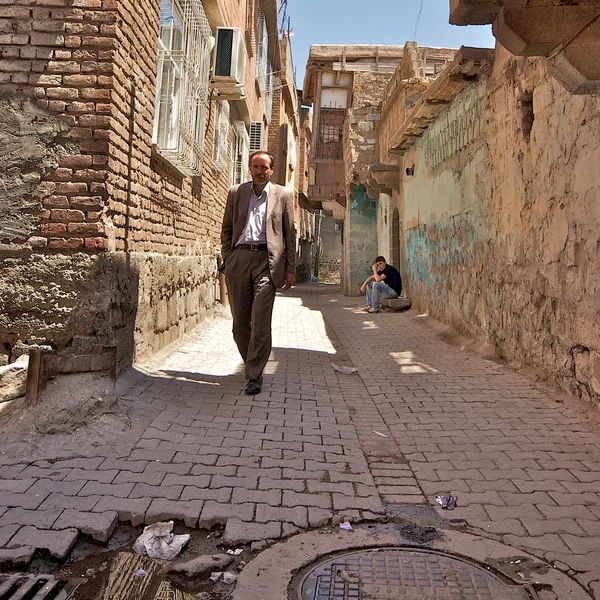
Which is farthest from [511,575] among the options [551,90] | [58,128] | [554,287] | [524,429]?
[551,90]

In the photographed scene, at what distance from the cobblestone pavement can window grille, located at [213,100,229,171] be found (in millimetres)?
4808

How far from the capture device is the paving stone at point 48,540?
7.22 feet

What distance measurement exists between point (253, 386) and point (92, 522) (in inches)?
88.5

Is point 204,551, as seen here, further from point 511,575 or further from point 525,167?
point 525,167

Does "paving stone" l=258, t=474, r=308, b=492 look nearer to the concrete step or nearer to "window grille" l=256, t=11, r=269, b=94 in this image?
the concrete step

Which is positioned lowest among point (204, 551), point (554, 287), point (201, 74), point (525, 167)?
point (204, 551)

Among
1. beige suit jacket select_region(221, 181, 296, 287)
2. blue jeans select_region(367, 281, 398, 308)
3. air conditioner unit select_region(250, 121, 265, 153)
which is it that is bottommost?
blue jeans select_region(367, 281, 398, 308)

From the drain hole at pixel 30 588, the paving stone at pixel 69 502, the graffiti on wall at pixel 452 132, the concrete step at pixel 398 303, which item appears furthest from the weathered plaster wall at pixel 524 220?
the drain hole at pixel 30 588

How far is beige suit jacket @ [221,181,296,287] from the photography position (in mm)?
4754

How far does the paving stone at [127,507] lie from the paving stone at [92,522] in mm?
30

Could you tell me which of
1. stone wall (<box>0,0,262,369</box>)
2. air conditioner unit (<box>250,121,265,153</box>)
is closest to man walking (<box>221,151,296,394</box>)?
stone wall (<box>0,0,262,369</box>)

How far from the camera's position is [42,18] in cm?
418

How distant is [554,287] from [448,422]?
1.73 metres

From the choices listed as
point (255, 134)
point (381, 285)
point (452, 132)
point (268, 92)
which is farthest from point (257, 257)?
point (268, 92)
